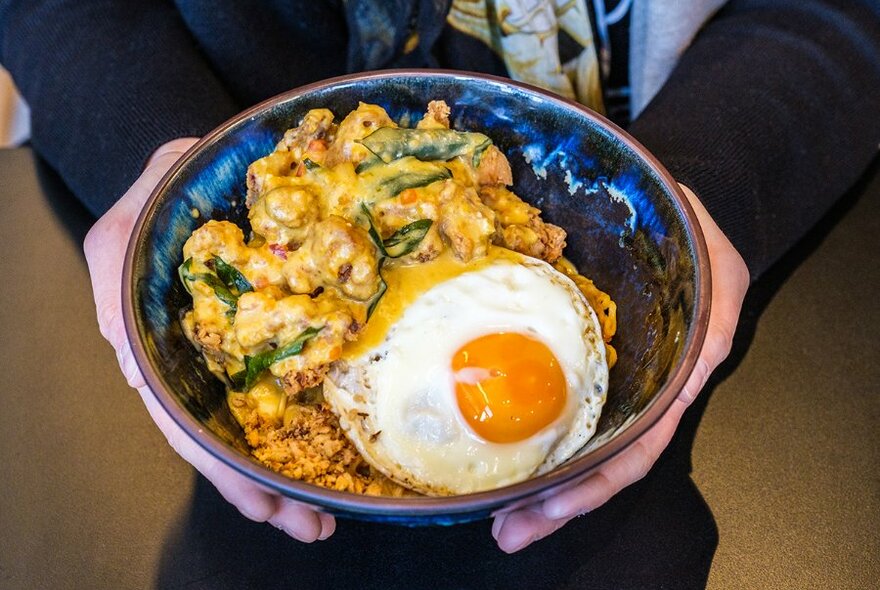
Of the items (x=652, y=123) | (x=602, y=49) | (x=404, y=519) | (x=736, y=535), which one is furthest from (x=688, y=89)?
(x=404, y=519)

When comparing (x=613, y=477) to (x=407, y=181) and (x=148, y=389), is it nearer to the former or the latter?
(x=407, y=181)

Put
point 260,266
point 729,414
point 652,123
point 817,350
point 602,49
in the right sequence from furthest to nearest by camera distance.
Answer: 1. point 602,49
2. point 652,123
3. point 817,350
4. point 729,414
5. point 260,266

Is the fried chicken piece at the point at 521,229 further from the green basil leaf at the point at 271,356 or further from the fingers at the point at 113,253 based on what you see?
the fingers at the point at 113,253

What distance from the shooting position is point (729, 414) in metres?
1.28

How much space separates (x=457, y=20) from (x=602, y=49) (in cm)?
40

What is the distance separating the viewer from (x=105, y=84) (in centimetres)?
162

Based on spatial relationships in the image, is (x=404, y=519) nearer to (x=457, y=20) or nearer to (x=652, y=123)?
(x=652, y=123)

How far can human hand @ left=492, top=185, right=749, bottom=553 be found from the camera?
89 cm

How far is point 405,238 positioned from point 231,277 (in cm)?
25

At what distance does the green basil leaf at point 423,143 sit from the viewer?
3.38 ft

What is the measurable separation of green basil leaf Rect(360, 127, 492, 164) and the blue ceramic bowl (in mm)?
78

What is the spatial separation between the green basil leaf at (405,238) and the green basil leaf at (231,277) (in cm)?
21

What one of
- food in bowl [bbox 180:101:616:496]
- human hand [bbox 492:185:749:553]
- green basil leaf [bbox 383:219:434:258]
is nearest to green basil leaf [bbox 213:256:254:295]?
food in bowl [bbox 180:101:616:496]

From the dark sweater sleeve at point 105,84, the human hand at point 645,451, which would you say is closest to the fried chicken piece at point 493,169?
the human hand at point 645,451
